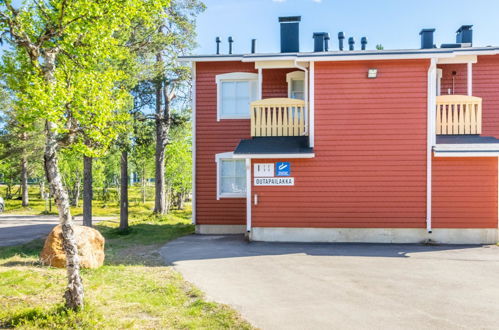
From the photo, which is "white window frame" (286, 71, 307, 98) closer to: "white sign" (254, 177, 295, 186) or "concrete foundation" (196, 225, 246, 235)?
"white sign" (254, 177, 295, 186)

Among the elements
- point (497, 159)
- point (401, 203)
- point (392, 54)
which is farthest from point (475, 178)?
point (392, 54)

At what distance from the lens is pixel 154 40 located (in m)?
14.1

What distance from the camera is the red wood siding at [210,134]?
44.2ft

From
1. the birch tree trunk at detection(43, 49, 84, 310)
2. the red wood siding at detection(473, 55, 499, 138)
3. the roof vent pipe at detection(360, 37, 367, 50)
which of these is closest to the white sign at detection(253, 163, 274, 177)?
the birch tree trunk at detection(43, 49, 84, 310)

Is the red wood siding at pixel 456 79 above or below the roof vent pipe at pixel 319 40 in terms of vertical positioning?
below

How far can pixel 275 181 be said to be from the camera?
36.3ft

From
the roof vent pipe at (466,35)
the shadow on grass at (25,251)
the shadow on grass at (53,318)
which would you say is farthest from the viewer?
the roof vent pipe at (466,35)

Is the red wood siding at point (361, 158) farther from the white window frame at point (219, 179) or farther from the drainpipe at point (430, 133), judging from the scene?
the white window frame at point (219, 179)

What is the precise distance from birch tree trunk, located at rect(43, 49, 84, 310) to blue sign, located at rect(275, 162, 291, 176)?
662 cm

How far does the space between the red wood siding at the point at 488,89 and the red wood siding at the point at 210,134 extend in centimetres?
767

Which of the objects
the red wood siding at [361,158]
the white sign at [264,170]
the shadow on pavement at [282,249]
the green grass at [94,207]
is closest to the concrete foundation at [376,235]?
the red wood siding at [361,158]

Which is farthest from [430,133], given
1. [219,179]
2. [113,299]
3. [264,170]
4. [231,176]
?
[113,299]

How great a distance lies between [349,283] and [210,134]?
324 inches

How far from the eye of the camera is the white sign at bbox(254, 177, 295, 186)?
1104cm
